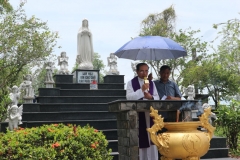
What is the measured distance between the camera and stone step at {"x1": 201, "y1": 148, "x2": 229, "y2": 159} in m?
7.59

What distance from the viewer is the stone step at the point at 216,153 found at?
24.9ft

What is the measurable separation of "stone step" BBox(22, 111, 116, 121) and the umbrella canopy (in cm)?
481

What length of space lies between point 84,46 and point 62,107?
3.90m

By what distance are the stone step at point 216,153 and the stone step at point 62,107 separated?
4104mm

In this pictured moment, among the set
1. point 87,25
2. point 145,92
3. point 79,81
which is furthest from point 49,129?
point 87,25

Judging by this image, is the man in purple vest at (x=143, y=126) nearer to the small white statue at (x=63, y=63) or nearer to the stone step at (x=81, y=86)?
the stone step at (x=81, y=86)

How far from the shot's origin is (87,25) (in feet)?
46.1

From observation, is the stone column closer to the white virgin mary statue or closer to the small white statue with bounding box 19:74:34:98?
the small white statue with bounding box 19:74:34:98

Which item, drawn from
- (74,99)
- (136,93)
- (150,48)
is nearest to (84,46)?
(74,99)

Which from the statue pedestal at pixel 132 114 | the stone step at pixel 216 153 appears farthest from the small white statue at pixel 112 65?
the statue pedestal at pixel 132 114

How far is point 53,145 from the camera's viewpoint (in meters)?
4.60

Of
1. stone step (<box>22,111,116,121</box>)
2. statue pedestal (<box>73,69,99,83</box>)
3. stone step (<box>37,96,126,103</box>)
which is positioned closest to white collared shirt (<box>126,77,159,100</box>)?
stone step (<box>22,111,116,121</box>)

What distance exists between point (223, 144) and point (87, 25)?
8.13 meters

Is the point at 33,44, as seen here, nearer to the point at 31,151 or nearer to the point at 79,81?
the point at 79,81
